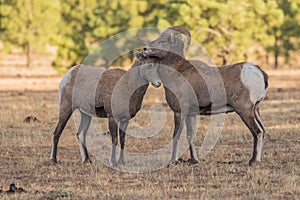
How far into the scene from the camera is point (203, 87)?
1267 cm

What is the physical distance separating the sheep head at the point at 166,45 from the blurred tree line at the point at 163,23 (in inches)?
1003

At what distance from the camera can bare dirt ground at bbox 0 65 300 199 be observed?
387 inches

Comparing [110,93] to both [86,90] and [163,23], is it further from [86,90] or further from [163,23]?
[163,23]

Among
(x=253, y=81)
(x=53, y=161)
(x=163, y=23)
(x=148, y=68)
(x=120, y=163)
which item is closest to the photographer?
(x=253, y=81)

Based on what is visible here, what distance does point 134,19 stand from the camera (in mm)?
51531

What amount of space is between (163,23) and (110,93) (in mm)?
26392

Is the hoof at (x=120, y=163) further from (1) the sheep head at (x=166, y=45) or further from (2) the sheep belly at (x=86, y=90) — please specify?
(1) the sheep head at (x=166, y=45)

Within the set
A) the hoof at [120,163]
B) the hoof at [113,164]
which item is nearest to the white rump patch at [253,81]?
the hoof at [120,163]

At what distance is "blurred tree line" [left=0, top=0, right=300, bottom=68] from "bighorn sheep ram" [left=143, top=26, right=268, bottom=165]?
83.6ft

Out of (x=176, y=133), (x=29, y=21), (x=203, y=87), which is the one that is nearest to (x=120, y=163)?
(x=176, y=133)

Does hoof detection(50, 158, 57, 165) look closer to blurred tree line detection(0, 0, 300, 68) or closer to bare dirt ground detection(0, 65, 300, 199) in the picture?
bare dirt ground detection(0, 65, 300, 199)

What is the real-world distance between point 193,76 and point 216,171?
80.8 inches

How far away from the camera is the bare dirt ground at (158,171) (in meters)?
9.84

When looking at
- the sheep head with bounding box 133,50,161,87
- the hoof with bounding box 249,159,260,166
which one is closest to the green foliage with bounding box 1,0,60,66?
the sheep head with bounding box 133,50,161,87
